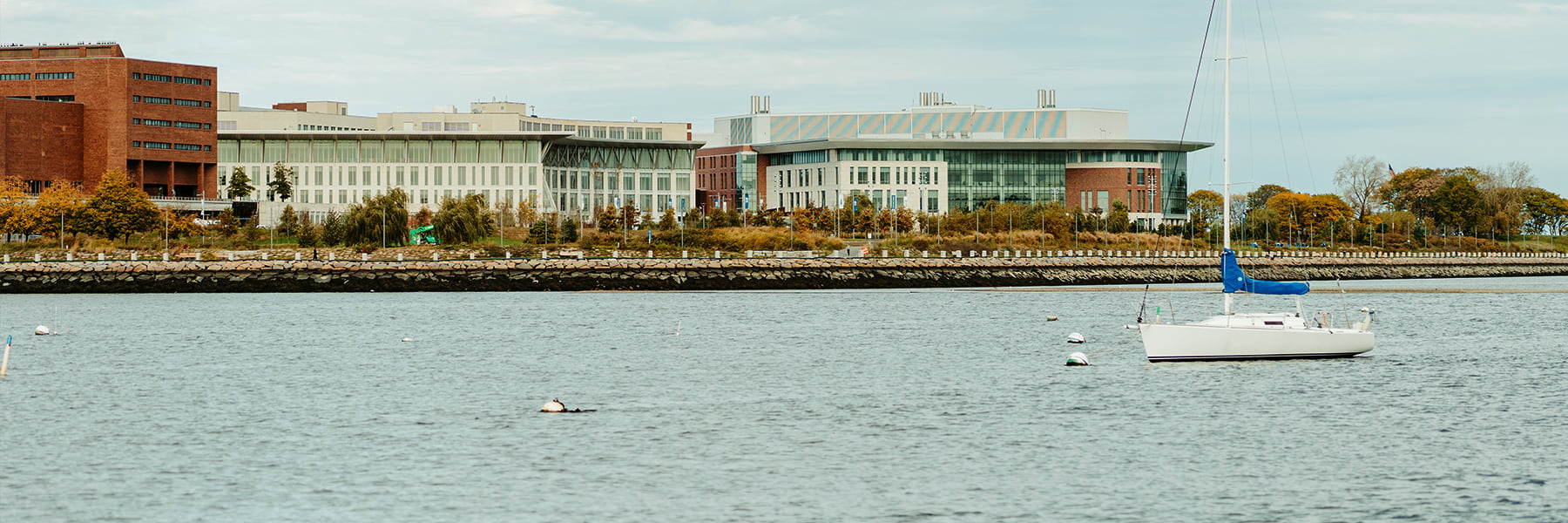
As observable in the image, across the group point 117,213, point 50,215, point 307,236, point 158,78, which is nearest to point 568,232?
point 307,236

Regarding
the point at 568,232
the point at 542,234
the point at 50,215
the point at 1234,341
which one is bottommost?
the point at 1234,341

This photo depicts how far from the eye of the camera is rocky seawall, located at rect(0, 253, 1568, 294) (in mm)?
126562

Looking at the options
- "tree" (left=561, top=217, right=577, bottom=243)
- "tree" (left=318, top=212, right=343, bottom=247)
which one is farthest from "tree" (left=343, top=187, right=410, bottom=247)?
"tree" (left=561, top=217, right=577, bottom=243)

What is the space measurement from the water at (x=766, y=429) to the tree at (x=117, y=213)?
85660 millimetres

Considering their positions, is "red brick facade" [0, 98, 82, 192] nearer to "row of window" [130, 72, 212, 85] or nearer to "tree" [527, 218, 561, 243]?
"row of window" [130, 72, 212, 85]

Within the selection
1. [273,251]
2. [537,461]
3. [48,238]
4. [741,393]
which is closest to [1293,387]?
[741,393]

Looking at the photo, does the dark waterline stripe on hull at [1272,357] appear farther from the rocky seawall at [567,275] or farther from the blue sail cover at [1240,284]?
the rocky seawall at [567,275]

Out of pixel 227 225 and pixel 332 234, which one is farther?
pixel 227 225

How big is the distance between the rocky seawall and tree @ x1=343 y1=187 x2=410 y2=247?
15531 mm

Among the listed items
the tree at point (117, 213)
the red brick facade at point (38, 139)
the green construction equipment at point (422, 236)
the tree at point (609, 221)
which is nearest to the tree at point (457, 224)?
the green construction equipment at point (422, 236)

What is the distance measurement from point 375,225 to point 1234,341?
11627 cm

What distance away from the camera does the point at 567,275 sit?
433 feet

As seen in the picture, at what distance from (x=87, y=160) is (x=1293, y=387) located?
179m

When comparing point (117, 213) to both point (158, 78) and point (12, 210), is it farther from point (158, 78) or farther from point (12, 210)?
point (158, 78)
